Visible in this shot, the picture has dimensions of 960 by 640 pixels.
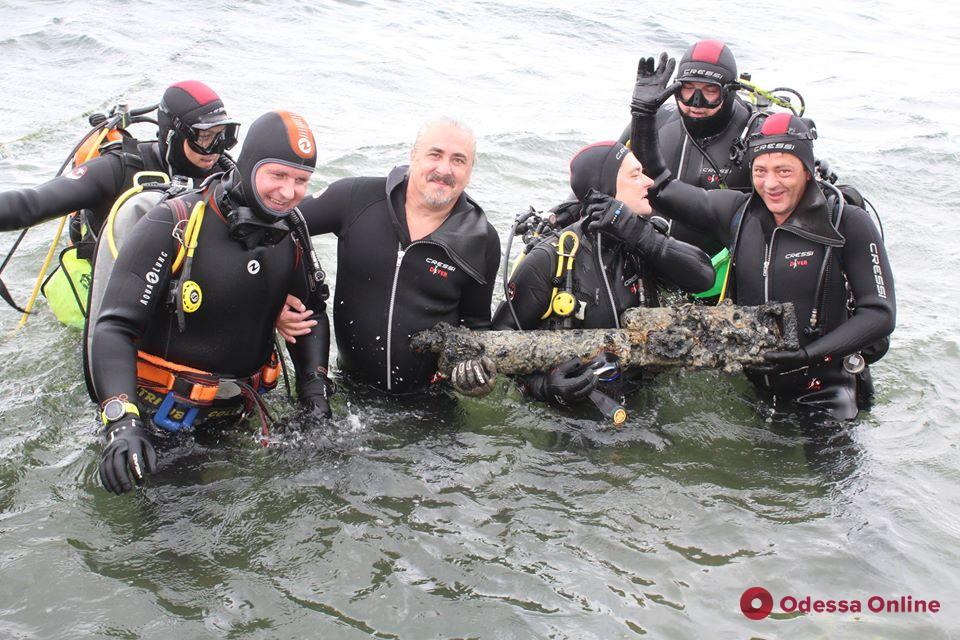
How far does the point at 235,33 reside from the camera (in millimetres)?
16156

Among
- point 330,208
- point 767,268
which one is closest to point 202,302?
point 330,208

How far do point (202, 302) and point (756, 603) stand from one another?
2.99 meters

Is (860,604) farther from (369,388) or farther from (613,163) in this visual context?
(369,388)

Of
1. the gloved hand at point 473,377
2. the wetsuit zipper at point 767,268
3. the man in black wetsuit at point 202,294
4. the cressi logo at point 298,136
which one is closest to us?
the man in black wetsuit at point 202,294

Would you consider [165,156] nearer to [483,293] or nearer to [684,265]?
[483,293]

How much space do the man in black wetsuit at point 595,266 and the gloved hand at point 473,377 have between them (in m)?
0.44

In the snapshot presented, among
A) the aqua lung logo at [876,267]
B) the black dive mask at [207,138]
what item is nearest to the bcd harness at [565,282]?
the aqua lung logo at [876,267]

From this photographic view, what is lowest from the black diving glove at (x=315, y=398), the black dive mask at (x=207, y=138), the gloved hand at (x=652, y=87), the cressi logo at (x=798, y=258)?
the black diving glove at (x=315, y=398)

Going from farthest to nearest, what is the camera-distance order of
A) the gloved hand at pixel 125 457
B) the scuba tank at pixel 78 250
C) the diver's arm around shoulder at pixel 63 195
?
1. the scuba tank at pixel 78 250
2. the diver's arm around shoulder at pixel 63 195
3. the gloved hand at pixel 125 457

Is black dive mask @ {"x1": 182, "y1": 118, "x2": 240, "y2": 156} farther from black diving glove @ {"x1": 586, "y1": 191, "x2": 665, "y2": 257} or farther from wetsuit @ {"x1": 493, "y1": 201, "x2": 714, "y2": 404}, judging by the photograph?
black diving glove @ {"x1": 586, "y1": 191, "x2": 665, "y2": 257}

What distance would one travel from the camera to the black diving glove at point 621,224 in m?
4.84

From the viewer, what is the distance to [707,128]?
648 centimetres

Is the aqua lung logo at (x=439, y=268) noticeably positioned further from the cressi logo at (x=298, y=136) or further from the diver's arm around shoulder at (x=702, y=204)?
the diver's arm around shoulder at (x=702, y=204)

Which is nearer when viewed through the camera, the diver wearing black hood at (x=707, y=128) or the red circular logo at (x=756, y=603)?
the red circular logo at (x=756, y=603)
